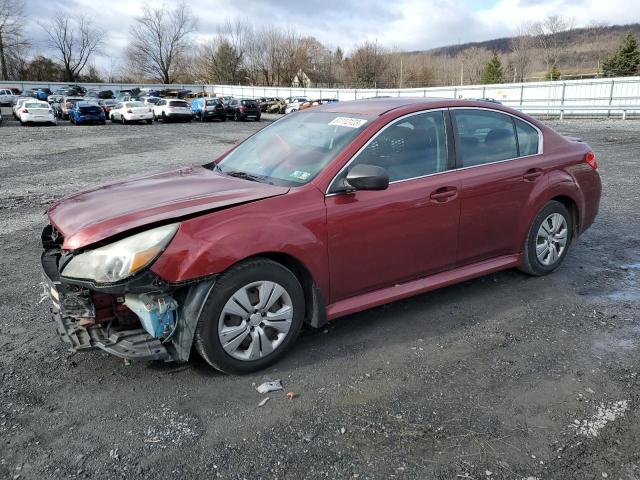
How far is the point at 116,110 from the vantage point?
33719 millimetres

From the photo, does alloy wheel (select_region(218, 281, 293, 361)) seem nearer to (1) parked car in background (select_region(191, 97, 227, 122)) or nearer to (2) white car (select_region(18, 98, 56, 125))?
(2) white car (select_region(18, 98, 56, 125))

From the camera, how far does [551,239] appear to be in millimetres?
4953

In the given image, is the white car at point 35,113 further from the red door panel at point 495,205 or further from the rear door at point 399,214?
the red door panel at point 495,205

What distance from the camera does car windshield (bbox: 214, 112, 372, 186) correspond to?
3754 mm

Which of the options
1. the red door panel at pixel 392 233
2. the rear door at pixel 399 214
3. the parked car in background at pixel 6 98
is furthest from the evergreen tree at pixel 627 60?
the red door panel at pixel 392 233

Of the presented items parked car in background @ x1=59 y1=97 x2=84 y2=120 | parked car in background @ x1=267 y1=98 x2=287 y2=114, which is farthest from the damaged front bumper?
parked car in background @ x1=267 y1=98 x2=287 y2=114

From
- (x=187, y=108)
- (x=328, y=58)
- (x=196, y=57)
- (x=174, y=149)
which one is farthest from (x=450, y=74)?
(x=174, y=149)

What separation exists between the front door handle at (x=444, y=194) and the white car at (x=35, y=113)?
101 feet

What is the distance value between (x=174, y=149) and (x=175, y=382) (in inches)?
611

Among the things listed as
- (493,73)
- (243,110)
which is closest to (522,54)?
(493,73)

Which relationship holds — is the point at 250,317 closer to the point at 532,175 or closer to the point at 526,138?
the point at 532,175

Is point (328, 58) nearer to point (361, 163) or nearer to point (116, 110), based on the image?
point (116, 110)

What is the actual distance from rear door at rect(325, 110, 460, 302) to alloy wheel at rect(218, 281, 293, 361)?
44 centimetres

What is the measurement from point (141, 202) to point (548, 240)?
12.1 feet
